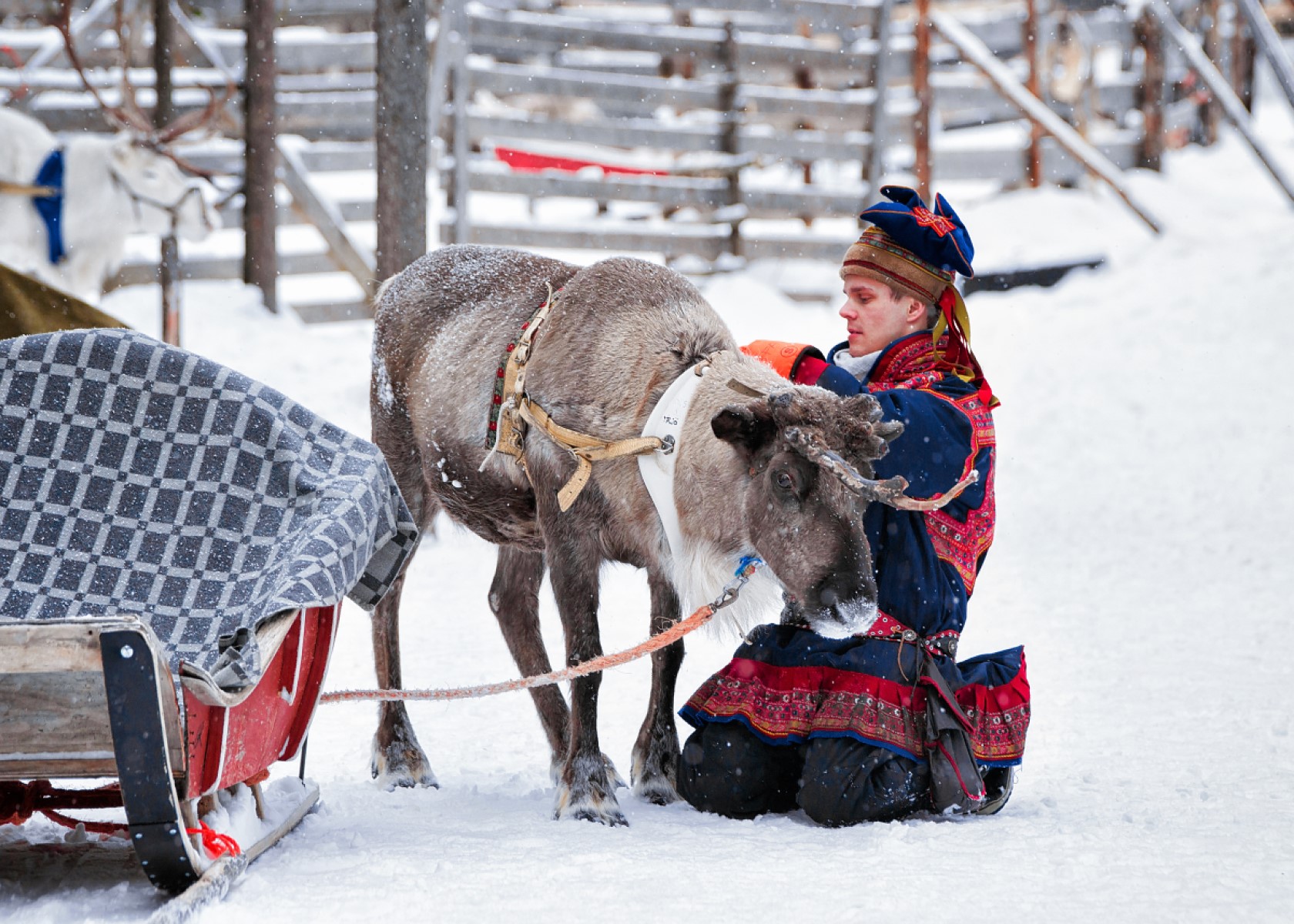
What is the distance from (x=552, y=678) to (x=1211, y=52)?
1370 cm

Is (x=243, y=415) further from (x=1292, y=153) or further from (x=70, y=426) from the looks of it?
(x=1292, y=153)

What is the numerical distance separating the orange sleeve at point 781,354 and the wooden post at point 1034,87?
9409 millimetres

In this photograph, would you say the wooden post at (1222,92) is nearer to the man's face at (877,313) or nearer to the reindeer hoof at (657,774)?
the man's face at (877,313)

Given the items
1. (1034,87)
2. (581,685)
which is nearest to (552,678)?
(581,685)

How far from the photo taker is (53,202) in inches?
354

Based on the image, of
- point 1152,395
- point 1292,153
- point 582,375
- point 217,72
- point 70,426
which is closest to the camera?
point 70,426

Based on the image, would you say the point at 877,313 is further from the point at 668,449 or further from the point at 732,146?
the point at 732,146

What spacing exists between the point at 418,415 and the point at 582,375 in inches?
27.7

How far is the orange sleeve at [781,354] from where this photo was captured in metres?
3.44

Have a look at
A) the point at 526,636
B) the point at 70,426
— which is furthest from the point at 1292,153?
the point at 70,426

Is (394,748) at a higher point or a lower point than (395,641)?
lower

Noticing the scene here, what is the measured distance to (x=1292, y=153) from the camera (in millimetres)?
16844

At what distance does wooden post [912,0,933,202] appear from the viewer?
11406 millimetres

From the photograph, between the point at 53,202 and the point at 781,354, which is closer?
the point at 781,354
